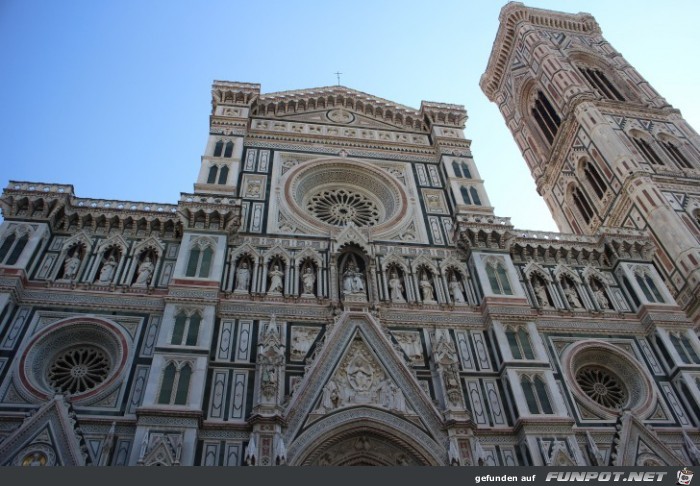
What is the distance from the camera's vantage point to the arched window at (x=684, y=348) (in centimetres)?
1541

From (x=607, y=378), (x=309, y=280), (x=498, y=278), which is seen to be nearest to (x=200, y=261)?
(x=309, y=280)

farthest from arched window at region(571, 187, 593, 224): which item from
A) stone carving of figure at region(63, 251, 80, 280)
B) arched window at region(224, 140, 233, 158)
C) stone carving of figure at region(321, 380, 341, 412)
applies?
stone carving of figure at region(63, 251, 80, 280)

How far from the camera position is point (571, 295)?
55.8 ft

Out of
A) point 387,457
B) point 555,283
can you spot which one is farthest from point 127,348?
point 555,283

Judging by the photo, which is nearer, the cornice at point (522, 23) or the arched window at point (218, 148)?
the arched window at point (218, 148)

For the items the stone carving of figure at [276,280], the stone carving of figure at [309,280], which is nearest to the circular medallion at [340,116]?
the stone carving of figure at [309,280]

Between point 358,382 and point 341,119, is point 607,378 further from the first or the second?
point 341,119

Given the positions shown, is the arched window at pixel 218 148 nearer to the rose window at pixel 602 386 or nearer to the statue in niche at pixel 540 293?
the statue in niche at pixel 540 293

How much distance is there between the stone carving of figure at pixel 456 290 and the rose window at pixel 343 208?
348 cm

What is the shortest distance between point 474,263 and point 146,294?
28.5 feet

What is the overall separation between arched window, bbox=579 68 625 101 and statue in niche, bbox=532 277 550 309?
53.8ft

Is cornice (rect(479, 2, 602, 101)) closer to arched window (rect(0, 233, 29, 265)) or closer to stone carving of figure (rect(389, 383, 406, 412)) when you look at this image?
stone carving of figure (rect(389, 383, 406, 412))

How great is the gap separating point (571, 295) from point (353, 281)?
20.5ft

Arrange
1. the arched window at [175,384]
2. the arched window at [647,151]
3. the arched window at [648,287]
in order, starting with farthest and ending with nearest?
1. the arched window at [647,151]
2. the arched window at [648,287]
3. the arched window at [175,384]
